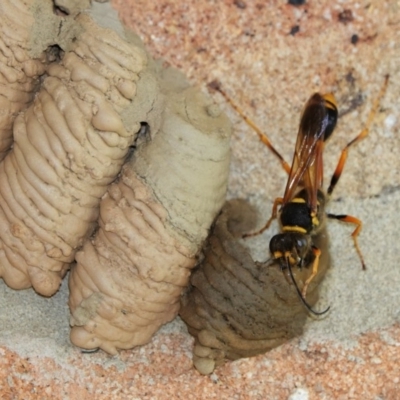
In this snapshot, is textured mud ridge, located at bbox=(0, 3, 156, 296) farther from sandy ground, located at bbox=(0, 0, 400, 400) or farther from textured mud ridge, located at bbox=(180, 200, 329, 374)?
textured mud ridge, located at bbox=(180, 200, 329, 374)

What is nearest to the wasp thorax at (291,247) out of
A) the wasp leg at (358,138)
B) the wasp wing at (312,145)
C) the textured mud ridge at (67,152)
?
the wasp wing at (312,145)

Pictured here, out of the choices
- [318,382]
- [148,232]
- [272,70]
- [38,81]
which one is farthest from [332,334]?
[38,81]

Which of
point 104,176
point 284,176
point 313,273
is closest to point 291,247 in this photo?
point 313,273

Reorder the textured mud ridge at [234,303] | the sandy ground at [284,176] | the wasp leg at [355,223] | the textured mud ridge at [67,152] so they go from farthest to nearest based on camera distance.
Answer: the wasp leg at [355,223]
the sandy ground at [284,176]
the textured mud ridge at [234,303]
the textured mud ridge at [67,152]

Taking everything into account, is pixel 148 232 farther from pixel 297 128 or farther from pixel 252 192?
pixel 297 128

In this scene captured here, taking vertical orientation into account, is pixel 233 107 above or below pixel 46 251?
above

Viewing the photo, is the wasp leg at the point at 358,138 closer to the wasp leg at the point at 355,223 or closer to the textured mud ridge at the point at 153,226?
the wasp leg at the point at 355,223

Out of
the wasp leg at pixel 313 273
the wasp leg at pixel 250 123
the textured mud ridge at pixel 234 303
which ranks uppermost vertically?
the wasp leg at pixel 250 123
